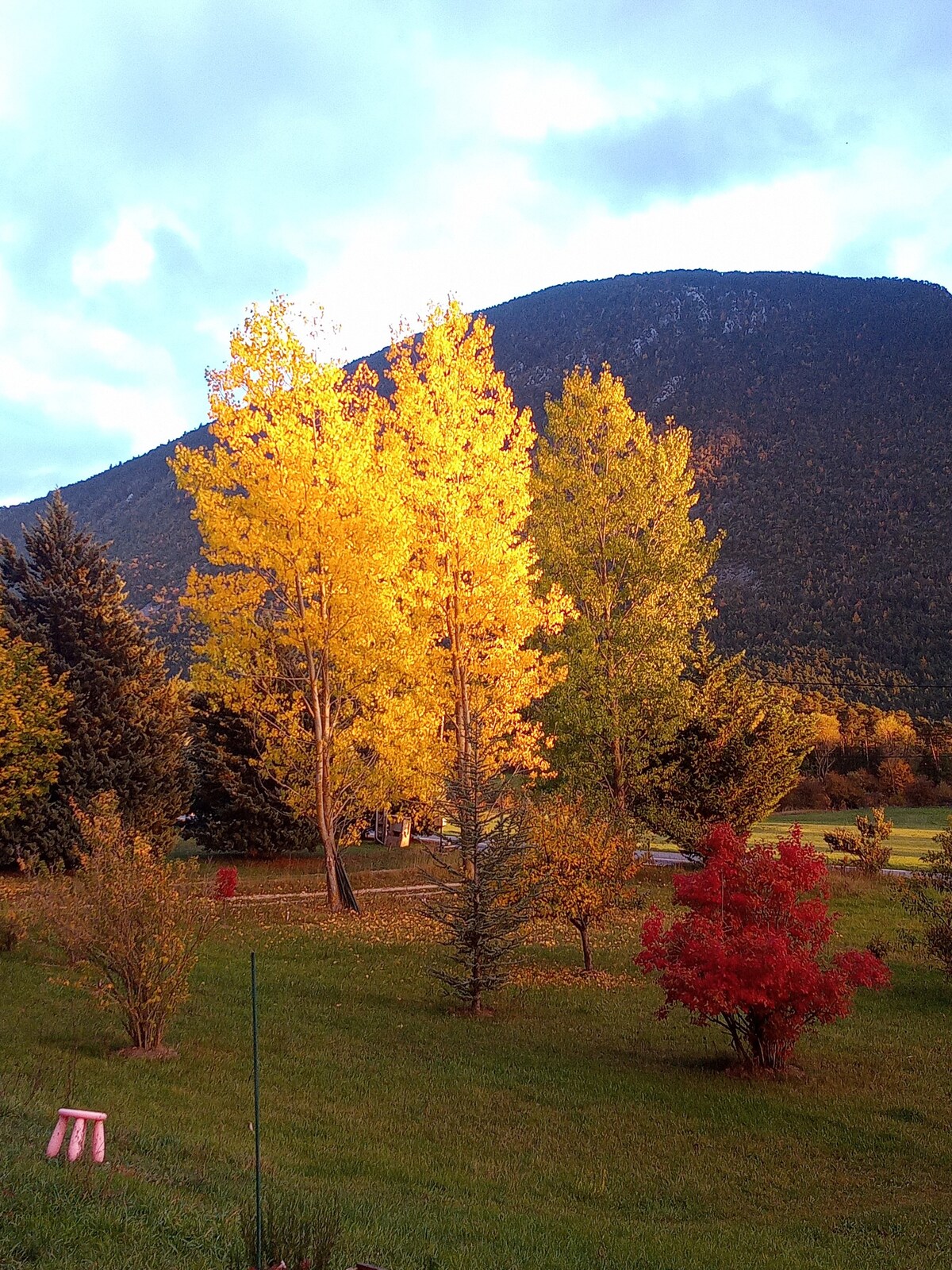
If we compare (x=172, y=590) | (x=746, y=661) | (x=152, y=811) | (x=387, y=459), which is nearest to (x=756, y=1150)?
(x=387, y=459)

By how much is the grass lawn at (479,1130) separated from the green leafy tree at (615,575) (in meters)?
9.61

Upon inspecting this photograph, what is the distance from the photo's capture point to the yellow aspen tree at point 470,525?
19781 millimetres

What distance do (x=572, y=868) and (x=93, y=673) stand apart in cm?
1550

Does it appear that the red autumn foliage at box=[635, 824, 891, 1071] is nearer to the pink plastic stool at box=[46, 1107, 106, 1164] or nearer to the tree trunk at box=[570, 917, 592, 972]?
the tree trunk at box=[570, 917, 592, 972]

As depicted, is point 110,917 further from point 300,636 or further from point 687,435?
point 687,435

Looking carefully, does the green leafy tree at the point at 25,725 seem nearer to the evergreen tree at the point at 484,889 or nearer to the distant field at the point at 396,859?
the distant field at the point at 396,859

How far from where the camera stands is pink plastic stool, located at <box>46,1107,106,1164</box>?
5.83 m

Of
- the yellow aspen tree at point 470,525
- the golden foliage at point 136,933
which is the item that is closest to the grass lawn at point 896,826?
the yellow aspen tree at point 470,525

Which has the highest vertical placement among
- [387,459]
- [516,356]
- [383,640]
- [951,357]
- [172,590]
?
[516,356]

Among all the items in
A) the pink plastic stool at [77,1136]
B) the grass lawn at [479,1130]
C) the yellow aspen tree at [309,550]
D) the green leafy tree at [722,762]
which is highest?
the yellow aspen tree at [309,550]

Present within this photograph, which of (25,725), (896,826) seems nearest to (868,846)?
(896,826)

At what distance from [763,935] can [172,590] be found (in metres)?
70.6

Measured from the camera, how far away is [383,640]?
19.0 metres

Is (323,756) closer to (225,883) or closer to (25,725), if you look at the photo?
(225,883)
